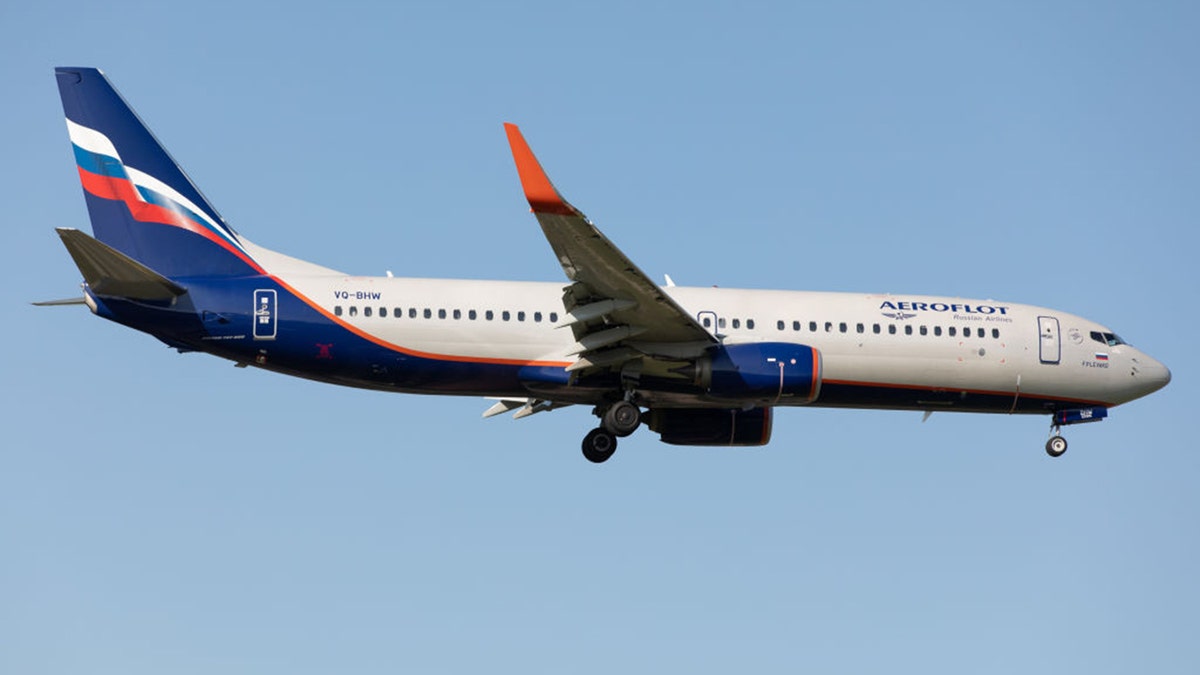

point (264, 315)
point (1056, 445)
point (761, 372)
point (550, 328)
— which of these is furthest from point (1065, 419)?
point (264, 315)

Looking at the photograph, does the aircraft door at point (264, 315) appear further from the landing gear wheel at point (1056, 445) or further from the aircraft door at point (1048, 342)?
the landing gear wheel at point (1056, 445)

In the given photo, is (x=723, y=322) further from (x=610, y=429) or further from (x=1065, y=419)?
(x=1065, y=419)

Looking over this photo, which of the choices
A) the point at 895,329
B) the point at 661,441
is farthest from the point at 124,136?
the point at 895,329

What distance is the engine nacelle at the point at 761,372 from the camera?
36375mm

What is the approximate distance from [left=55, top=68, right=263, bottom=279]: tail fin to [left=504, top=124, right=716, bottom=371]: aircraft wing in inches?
297

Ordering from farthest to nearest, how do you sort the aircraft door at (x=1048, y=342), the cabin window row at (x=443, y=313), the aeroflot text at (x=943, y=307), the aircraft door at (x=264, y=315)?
the aircraft door at (x=1048, y=342), the aeroflot text at (x=943, y=307), the cabin window row at (x=443, y=313), the aircraft door at (x=264, y=315)

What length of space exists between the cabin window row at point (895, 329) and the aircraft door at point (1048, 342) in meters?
1.18

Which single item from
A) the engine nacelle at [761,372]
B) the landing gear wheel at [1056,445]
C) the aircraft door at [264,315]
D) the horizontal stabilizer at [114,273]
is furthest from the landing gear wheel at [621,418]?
the landing gear wheel at [1056,445]

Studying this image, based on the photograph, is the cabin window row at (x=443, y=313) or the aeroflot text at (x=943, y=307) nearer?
the cabin window row at (x=443, y=313)

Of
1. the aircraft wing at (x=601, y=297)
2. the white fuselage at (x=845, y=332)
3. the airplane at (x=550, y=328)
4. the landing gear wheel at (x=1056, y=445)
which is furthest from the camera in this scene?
the landing gear wheel at (x=1056, y=445)

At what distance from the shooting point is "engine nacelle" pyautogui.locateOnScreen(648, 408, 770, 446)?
40281 millimetres

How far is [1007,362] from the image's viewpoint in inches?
1564

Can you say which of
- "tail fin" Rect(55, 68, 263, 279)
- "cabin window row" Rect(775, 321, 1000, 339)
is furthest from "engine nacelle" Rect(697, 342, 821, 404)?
"tail fin" Rect(55, 68, 263, 279)

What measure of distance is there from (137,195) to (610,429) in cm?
1182
